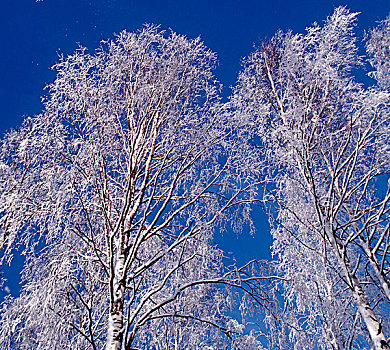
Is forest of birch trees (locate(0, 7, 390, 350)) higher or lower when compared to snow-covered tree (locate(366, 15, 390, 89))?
lower

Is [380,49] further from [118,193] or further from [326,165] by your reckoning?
[118,193]

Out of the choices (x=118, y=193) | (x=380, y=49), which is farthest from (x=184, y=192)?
(x=380, y=49)

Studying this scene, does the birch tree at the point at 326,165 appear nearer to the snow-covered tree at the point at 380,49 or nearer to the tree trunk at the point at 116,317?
the snow-covered tree at the point at 380,49

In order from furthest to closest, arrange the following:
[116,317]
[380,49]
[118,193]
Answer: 1. [380,49]
2. [118,193]
3. [116,317]

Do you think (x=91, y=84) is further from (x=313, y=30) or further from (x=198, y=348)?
(x=198, y=348)

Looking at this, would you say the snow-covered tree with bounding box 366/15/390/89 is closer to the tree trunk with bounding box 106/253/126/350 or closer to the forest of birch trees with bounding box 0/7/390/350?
the forest of birch trees with bounding box 0/7/390/350

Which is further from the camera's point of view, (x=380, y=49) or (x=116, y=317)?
(x=380, y=49)

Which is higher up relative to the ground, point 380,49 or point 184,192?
point 380,49

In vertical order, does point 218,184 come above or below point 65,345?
above

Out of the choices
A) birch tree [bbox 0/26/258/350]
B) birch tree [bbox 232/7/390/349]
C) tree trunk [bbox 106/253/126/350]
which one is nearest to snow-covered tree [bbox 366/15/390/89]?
birch tree [bbox 232/7/390/349]

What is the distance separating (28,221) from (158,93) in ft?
8.16

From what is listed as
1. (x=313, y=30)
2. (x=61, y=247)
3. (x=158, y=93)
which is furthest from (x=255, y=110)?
(x=61, y=247)

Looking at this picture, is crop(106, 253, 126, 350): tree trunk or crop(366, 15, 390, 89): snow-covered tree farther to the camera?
crop(366, 15, 390, 89): snow-covered tree

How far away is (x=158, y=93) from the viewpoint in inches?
185
